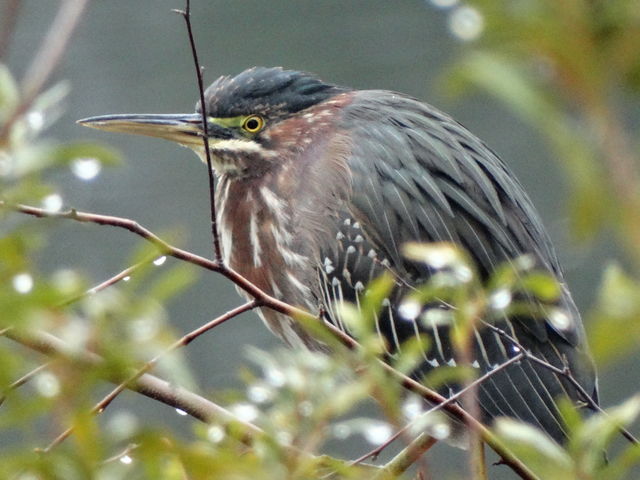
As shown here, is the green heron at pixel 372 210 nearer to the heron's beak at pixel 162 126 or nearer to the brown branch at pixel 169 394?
the heron's beak at pixel 162 126

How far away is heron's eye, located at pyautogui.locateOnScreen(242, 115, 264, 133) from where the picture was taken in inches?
92.1

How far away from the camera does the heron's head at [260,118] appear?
231 cm

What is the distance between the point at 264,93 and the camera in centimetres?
235

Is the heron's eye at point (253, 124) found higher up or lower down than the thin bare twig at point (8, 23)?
lower down

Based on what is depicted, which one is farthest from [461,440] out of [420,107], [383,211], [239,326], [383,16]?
[383,16]

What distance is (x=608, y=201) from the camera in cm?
62

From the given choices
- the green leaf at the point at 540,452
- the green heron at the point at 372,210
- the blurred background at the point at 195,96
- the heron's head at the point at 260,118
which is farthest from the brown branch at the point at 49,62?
the blurred background at the point at 195,96

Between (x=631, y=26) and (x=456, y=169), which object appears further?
(x=456, y=169)

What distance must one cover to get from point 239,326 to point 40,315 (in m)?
3.31

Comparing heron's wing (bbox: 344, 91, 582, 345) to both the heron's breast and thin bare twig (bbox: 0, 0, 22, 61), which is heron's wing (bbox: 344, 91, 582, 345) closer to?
the heron's breast

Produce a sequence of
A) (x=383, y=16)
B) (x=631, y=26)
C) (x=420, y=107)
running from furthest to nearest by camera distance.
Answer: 1. (x=383, y=16)
2. (x=420, y=107)
3. (x=631, y=26)

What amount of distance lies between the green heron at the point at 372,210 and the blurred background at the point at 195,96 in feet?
4.87

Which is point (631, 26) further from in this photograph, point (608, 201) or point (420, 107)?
point (420, 107)

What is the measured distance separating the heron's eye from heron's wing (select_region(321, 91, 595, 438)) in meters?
0.23
